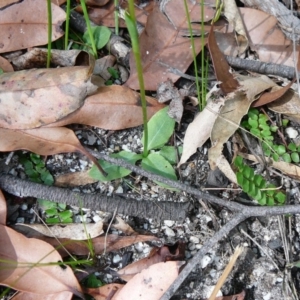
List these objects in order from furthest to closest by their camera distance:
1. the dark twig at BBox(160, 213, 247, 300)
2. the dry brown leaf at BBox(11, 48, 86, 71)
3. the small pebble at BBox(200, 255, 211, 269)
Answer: the dry brown leaf at BBox(11, 48, 86, 71), the small pebble at BBox(200, 255, 211, 269), the dark twig at BBox(160, 213, 247, 300)

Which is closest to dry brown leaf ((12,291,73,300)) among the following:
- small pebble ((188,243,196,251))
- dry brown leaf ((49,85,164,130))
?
small pebble ((188,243,196,251))

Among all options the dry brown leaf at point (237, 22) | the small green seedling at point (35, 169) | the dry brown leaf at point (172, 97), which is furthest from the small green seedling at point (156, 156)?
the dry brown leaf at point (237, 22)

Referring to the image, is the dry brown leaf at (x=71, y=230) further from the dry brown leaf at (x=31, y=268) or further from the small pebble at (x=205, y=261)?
the small pebble at (x=205, y=261)

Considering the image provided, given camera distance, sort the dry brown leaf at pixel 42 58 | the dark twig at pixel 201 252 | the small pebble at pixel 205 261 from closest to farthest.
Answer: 1. the dark twig at pixel 201 252
2. the small pebble at pixel 205 261
3. the dry brown leaf at pixel 42 58

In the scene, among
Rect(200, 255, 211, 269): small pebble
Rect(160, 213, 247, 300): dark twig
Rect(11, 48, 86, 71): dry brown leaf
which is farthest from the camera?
Rect(11, 48, 86, 71): dry brown leaf

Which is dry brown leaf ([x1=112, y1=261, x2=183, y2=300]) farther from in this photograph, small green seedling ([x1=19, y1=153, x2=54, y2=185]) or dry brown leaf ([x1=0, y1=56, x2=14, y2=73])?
dry brown leaf ([x1=0, y1=56, x2=14, y2=73])

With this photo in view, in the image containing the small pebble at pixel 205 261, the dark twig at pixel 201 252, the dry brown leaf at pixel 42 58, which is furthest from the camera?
the dry brown leaf at pixel 42 58

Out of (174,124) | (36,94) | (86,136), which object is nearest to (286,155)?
(174,124)
